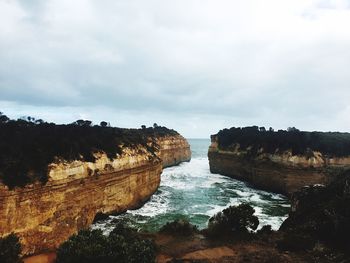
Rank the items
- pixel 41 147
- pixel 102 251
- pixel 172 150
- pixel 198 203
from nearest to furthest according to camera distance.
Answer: pixel 102 251, pixel 41 147, pixel 198 203, pixel 172 150

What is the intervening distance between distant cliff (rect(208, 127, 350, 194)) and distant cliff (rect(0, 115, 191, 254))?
17.4 metres

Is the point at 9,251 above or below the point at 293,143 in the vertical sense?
below

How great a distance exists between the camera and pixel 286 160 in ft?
152

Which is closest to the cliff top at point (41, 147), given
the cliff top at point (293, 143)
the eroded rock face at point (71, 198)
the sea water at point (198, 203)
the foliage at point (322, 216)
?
the eroded rock face at point (71, 198)

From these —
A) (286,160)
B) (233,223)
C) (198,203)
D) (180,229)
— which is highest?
(286,160)

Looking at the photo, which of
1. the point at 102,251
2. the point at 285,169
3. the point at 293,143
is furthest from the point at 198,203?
the point at 102,251

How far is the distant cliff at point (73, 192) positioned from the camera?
21.1 m

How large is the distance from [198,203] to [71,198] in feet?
57.6

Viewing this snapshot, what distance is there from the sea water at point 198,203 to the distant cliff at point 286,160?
195cm

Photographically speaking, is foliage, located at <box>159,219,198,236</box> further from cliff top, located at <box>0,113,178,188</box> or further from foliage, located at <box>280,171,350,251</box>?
cliff top, located at <box>0,113,178,188</box>

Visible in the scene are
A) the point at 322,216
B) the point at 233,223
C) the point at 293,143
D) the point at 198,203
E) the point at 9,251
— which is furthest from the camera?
the point at 293,143

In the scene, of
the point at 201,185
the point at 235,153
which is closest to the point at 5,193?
the point at 201,185

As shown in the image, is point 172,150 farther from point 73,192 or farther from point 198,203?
point 73,192

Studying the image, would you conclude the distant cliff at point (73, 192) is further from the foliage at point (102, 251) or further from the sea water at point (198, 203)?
the foliage at point (102, 251)
